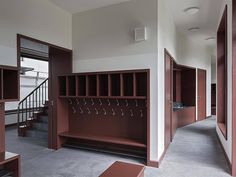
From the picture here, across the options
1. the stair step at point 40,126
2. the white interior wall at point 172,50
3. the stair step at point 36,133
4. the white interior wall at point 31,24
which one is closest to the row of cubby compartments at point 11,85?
the white interior wall at point 31,24

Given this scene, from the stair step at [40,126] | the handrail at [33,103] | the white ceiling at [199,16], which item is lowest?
the stair step at [40,126]

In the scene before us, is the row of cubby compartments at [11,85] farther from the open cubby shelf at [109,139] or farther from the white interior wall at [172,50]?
the white interior wall at [172,50]

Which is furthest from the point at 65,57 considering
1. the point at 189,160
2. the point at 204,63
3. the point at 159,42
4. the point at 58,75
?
the point at 204,63

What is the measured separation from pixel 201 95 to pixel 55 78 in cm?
609

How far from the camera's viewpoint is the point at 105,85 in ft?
12.6

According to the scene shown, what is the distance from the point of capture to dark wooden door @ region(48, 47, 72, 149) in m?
4.06

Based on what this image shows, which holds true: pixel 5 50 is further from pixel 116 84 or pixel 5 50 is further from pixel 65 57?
pixel 116 84

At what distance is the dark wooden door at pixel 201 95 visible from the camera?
753cm

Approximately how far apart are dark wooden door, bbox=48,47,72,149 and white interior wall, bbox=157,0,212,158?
6.61 feet

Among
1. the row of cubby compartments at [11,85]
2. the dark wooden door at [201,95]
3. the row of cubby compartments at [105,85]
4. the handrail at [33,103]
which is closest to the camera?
the row of cubby compartments at [11,85]

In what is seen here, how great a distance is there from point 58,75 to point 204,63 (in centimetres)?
657

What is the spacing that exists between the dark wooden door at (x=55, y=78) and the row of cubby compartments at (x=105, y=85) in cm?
16

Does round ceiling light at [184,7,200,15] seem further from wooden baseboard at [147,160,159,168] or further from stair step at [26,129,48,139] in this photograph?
stair step at [26,129,48,139]

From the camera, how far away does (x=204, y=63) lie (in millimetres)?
8023
